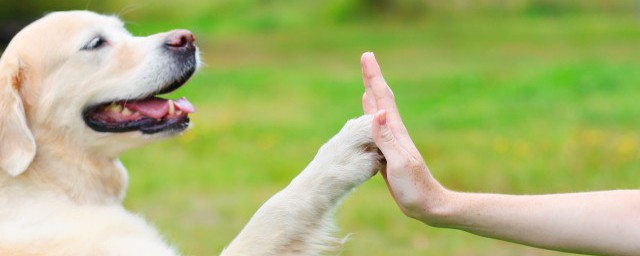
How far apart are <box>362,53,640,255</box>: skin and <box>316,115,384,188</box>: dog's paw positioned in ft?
0.44

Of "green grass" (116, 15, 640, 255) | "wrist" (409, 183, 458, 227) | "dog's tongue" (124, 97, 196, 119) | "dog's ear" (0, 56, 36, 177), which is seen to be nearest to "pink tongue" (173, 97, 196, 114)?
"dog's tongue" (124, 97, 196, 119)

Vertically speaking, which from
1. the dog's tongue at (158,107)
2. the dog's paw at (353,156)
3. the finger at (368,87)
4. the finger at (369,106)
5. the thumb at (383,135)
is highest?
the finger at (368,87)

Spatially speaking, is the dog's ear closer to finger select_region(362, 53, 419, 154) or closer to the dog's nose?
the dog's nose

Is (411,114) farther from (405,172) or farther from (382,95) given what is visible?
(405,172)

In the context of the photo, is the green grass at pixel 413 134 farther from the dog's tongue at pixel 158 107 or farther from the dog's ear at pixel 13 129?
the dog's ear at pixel 13 129

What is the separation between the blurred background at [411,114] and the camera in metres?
6.80

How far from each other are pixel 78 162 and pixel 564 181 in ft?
14.4

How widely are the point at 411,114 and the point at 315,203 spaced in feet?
24.5

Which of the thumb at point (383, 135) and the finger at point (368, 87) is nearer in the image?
the thumb at point (383, 135)

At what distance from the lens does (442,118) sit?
32.9ft

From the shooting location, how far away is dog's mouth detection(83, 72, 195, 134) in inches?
146

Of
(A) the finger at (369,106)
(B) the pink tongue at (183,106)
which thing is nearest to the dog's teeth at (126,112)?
(B) the pink tongue at (183,106)

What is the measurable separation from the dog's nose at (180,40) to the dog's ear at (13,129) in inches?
22.4

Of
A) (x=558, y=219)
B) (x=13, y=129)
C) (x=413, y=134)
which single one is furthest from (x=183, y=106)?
(x=413, y=134)
